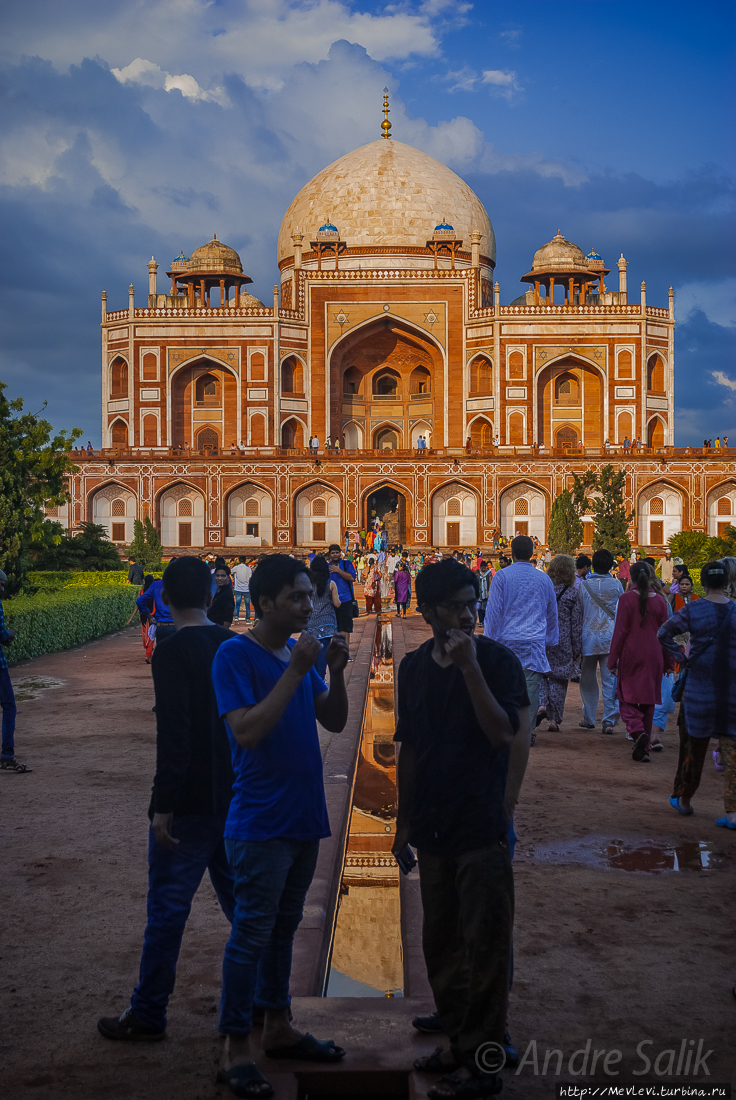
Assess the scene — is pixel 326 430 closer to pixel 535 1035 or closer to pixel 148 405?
pixel 148 405

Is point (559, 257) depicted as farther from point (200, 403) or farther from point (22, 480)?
point (22, 480)

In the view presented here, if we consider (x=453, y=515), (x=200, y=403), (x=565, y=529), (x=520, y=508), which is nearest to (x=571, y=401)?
(x=520, y=508)

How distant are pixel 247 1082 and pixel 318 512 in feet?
104

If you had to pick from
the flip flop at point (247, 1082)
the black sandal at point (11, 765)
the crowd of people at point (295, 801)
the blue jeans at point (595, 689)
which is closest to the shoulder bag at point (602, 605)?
the blue jeans at point (595, 689)

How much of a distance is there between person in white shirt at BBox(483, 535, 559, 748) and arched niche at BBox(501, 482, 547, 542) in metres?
28.4

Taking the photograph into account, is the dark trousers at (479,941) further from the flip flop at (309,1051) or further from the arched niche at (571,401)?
the arched niche at (571,401)

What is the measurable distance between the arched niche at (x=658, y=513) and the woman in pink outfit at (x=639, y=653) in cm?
2768

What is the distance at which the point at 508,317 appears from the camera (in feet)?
122

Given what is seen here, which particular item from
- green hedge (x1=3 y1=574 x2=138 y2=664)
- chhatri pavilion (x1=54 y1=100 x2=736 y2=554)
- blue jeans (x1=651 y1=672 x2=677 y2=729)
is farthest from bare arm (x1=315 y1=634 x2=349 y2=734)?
chhatri pavilion (x1=54 y1=100 x2=736 y2=554)

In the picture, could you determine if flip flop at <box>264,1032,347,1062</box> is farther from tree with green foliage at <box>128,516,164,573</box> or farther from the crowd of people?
tree with green foliage at <box>128,516,164,573</box>

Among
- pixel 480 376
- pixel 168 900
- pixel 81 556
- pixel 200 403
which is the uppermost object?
pixel 480 376

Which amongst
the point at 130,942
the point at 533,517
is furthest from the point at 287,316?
the point at 130,942

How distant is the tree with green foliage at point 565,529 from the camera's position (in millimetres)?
26641

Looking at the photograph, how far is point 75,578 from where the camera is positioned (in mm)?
20047
